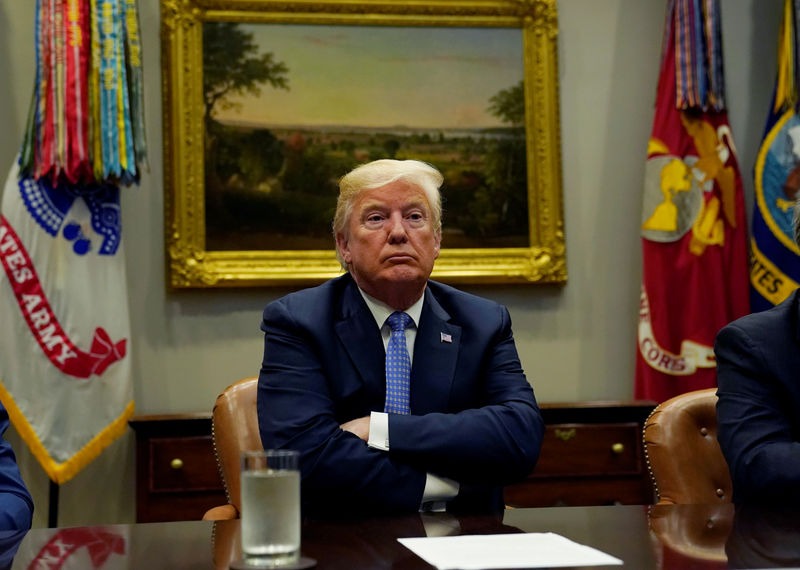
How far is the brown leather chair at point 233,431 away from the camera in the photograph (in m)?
2.73

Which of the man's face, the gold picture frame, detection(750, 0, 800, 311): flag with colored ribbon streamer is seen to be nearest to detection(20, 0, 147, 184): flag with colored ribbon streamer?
the gold picture frame

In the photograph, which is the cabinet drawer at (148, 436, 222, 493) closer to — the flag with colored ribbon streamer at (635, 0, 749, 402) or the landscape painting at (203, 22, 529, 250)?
the landscape painting at (203, 22, 529, 250)

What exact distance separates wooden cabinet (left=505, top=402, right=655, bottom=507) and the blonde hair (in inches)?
63.7

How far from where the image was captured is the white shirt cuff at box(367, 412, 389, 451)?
2266 millimetres

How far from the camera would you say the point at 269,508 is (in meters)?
1.23

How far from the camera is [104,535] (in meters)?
1.70

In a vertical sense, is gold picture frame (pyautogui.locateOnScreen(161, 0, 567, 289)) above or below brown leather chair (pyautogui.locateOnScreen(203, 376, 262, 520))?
above

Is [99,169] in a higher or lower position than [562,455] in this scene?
higher

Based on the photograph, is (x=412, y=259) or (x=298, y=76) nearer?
(x=412, y=259)

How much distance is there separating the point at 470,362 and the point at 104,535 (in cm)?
116

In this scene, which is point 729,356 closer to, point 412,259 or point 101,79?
point 412,259

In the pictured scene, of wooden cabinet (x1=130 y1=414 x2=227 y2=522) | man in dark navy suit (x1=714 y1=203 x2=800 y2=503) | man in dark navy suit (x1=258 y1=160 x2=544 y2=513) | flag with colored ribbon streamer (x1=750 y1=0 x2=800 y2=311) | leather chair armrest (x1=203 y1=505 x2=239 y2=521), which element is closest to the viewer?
man in dark navy suit (x1=714 y1=203 x2=800 y2=503)

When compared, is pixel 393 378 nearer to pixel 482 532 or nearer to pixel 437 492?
pixel 437 492

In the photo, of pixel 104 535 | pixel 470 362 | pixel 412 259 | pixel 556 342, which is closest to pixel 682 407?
pixel 470 362
